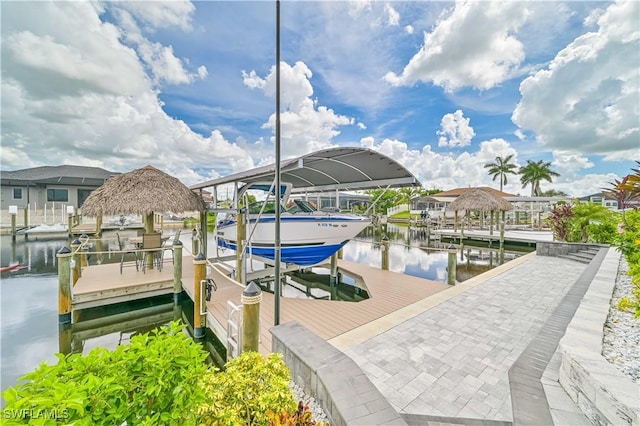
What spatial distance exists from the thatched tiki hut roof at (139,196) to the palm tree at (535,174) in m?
50.7

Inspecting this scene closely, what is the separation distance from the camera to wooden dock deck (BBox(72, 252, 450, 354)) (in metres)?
4.95

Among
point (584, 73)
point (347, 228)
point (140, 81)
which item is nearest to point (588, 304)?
point (347, 228)

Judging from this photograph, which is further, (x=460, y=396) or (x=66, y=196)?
(x=66, y=196)

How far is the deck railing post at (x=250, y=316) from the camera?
10.8 feet

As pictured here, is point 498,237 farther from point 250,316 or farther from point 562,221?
point 250,316

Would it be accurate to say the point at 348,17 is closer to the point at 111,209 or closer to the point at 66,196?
the point at 111,209

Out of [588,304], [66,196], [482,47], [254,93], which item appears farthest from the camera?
[66,196]

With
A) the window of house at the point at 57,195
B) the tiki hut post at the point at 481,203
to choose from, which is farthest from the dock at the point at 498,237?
the window of house at the point at 57,195

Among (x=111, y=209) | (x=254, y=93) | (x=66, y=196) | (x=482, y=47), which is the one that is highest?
(x=482, y=47)

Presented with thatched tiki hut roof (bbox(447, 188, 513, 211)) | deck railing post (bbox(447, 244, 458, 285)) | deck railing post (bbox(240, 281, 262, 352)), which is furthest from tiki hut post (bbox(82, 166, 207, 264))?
thatched tiki hut roof (bbox(447, 188, 513, 211))

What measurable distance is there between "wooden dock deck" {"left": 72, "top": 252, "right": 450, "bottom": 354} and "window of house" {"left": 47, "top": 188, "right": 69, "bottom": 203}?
2423cm

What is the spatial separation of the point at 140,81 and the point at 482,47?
14388 millimetres

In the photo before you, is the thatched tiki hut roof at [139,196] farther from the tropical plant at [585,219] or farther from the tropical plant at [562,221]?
the tropical plant at [562,221]

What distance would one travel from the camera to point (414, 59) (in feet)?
41.8
